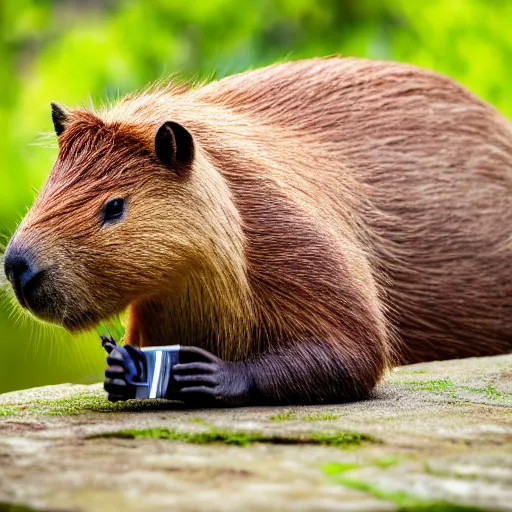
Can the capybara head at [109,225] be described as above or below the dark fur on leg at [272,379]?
above

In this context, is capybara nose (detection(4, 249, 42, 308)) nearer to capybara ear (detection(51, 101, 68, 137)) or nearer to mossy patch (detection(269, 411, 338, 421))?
→ capybara ear (detection(51, 101, 68, 137))

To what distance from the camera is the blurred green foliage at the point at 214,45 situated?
11.1 metres

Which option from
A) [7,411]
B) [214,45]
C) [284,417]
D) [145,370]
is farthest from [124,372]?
[214,45]

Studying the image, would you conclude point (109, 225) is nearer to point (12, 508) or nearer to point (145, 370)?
point (145, 370)

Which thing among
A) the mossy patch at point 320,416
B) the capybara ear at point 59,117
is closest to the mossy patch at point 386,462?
the mossy patch at point 320,416

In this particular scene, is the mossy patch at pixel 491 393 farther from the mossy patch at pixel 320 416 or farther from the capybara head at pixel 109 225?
the capybara head at pixel 109 225

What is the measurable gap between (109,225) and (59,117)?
73 centimetres

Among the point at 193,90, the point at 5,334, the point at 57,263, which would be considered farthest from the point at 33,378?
the point at 57,263

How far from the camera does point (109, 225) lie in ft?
14.3

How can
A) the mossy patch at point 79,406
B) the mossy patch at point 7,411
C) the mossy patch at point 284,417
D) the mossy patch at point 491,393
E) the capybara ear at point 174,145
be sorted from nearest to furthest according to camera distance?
the mossy patch at point 284,417 < the mossy patch at point 7,411 < the mossy patch at point 79,406 < the capybara ear at point 174,145 < the mossy patch at point 491,393

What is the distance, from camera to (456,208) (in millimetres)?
5793

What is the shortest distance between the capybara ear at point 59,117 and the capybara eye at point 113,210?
1.98ft

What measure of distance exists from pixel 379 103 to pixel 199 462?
3.28 meters

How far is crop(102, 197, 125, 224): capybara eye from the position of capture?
14.3 feet
